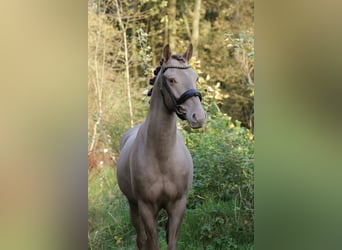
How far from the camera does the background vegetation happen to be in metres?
3.35

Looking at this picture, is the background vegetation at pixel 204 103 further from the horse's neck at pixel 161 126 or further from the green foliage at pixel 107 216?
the horse's neck at pixel 161 126

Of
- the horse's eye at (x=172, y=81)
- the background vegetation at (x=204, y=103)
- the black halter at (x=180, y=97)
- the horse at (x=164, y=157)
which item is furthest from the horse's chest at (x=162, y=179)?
the background vegetation at (x=204, y=103)

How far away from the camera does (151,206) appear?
252 cm

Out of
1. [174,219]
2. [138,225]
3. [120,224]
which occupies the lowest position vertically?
[120,224]

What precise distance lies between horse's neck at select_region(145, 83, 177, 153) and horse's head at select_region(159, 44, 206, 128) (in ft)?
0.17

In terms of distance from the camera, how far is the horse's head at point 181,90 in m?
2.25

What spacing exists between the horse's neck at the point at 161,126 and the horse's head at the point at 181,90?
0.17 ft

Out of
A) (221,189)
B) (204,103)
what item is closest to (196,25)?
(204,103)

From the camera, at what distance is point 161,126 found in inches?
96.7

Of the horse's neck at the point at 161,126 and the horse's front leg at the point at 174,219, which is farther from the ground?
the horse's neck at the point at 161,126

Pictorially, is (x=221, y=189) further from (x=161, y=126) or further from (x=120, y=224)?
(x=161, y=126)

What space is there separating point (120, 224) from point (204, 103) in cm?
106
